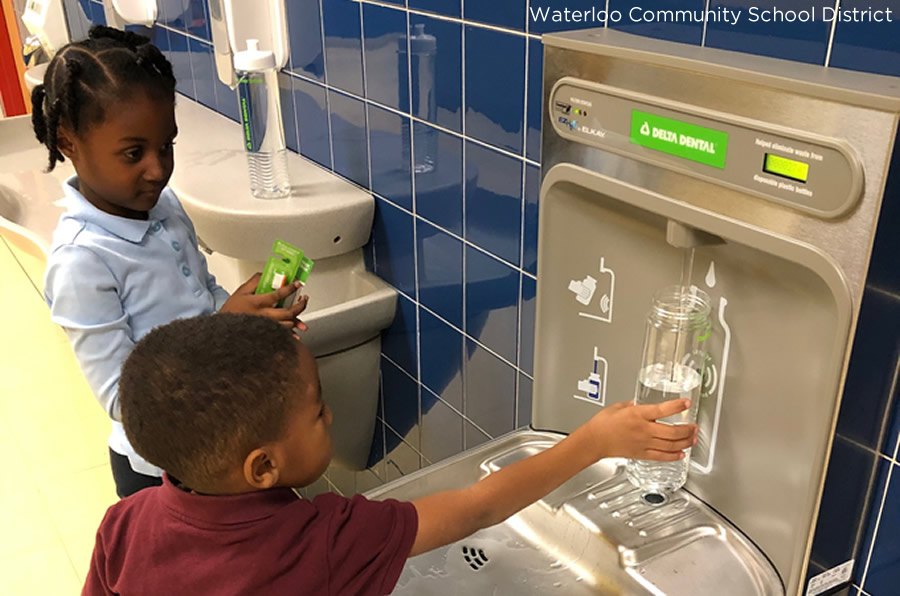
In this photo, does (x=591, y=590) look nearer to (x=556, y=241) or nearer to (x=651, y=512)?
(x=651, y=512)

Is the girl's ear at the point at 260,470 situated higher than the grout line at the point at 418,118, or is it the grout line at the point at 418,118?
the grout line at the point at 418,118

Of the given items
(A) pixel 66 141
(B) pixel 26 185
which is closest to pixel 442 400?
(A) pixel 66 141

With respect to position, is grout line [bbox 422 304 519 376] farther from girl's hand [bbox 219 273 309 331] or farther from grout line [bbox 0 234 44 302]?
grout line [bbox 0 234 44 302]

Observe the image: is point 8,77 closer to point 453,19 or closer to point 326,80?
point 326,80

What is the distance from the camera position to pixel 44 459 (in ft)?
7.30

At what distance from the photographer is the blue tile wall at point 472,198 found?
731mm

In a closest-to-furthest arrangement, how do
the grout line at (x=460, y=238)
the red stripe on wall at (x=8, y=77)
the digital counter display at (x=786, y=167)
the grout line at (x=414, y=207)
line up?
the digital counter display at (x=786, y=167) → the grout line at (x=460, y=238) → the grout line at (x=414, y=207) → the red stripe on wall at (x=8, y=77)

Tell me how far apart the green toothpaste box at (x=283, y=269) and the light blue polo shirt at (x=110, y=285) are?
0.11m

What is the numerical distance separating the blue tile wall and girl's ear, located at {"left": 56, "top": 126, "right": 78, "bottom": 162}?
484 millimetres

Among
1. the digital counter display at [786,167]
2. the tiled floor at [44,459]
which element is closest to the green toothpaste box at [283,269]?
the digital counter display at [786,167]

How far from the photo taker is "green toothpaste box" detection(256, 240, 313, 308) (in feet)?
3.63

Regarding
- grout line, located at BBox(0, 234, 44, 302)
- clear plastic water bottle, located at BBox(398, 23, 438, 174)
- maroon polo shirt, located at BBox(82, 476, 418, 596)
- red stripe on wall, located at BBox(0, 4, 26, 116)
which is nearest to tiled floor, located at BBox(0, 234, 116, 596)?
grout line, located at BBox(0, 234, 44, 302)

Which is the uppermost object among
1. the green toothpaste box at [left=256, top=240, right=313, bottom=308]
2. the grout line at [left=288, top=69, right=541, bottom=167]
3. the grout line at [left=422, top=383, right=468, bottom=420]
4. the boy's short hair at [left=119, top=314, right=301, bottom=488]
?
the grout line at [left=288, top=69, right=541, bottom=167]
